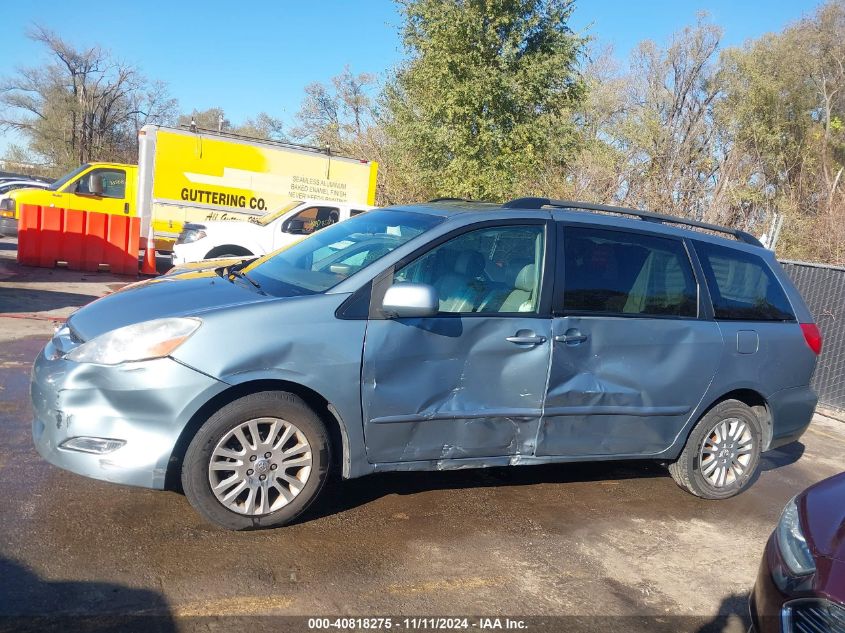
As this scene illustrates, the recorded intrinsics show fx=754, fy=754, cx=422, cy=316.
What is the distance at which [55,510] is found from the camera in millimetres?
3963

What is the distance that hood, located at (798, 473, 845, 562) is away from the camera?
293cm

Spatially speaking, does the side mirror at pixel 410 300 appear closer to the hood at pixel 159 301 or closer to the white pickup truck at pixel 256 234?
the hood at pixel 159 301

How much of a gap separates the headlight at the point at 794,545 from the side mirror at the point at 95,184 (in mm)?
14373

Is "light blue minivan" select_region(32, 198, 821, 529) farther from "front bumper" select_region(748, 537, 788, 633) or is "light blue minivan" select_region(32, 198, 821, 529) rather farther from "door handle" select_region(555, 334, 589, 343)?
"front bumper" select_region(748, 537, 788, 633)

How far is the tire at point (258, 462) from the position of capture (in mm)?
3760

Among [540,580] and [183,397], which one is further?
[540,580]

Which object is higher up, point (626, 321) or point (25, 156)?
point (25, 156)

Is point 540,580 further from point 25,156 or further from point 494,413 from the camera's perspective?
point 25,156

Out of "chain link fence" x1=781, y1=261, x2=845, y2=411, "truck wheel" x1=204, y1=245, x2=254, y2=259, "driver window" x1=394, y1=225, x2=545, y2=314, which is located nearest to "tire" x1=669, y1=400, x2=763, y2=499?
"driver window" x1=394, y1=225, x2=545, y2=314

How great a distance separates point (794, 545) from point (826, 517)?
20cm

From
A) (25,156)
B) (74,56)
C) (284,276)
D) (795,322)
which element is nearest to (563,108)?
(795,322)

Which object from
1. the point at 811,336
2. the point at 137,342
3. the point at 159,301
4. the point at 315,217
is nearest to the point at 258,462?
the point at 137,342

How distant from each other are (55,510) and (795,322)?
5.09 m

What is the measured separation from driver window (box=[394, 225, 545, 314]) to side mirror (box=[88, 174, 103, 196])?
12.5 metres
